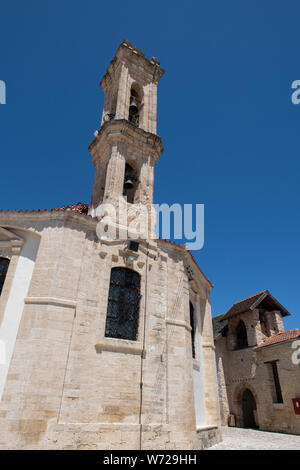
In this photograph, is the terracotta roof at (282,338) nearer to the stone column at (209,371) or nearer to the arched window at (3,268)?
the stone column at (209,371)

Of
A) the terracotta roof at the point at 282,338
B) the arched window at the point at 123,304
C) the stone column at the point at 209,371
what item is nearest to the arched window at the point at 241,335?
the terracotta roof at the point at 282,338

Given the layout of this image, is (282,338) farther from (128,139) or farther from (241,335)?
(128,139)

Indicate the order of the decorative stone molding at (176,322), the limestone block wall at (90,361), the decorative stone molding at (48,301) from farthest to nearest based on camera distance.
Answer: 1. the decorative stone molding at (176,322)
2. the decorative stone molding at (48,301)
3. the limestone block wall at (90,361)

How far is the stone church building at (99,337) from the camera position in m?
6.94

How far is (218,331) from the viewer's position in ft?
67.7

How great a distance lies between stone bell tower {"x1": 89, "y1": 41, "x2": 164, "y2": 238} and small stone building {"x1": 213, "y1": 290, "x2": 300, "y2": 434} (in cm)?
1104

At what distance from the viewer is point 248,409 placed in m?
18.4

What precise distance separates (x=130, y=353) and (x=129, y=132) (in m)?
9.10

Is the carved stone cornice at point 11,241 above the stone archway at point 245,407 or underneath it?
above

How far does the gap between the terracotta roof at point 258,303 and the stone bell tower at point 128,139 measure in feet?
37.2

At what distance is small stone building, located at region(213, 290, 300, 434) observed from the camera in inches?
587

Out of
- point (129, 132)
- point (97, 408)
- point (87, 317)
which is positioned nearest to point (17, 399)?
point (97, 408)

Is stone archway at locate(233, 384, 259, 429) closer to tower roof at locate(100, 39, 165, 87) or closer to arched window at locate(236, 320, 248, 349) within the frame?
arched window at locate(236, 320, 248, 349)

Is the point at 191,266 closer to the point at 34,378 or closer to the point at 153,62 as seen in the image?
the point at 34,378
